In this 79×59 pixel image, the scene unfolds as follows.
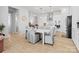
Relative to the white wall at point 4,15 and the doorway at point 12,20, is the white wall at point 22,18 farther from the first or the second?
the white wall at point 4,15

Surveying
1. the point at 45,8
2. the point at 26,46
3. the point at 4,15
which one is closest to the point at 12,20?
the point at 4,15

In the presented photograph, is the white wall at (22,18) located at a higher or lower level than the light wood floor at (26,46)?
higher

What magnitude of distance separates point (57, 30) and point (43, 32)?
954 millimetres

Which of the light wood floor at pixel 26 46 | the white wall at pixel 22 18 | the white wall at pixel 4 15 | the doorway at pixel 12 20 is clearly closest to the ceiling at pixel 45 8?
the white wall at pixel 22 18

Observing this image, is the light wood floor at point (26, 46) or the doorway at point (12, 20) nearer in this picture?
the doorway at point (12, 20)

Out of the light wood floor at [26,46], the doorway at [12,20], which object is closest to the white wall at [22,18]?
the doorway at [12,20]

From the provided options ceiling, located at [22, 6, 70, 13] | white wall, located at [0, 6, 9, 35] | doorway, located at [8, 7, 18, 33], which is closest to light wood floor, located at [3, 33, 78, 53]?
doorway, located at [8, 7, 18, 33]

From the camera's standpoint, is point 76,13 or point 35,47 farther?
point 76,13

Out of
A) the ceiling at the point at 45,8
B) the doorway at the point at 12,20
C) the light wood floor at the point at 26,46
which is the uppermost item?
the ceiling at the point at 45,8
